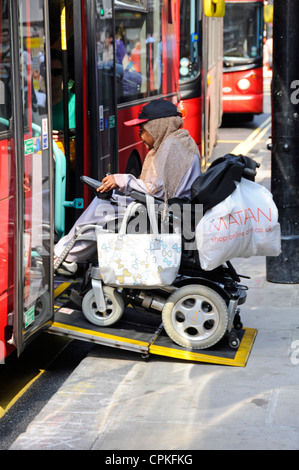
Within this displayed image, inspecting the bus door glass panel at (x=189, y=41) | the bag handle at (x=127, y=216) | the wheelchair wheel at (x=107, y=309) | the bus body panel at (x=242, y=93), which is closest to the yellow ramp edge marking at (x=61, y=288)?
the wheelchair wheel at (x=107, y=309)

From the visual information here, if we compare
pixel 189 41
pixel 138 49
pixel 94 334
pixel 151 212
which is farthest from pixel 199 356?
pixel 189 41

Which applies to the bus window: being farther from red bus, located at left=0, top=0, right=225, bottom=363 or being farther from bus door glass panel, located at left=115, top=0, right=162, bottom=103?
bus door glass panel, located at left=115, top=0, right=162, bottom=103

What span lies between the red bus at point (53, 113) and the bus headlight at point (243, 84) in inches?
345

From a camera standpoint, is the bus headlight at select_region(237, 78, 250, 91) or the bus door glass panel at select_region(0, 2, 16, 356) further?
the bus headlight at select_region(237, 78, 250, 91)

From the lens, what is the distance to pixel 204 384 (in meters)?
5.17

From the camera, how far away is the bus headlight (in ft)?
66.9

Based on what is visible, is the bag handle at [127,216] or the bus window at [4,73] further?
the bag handle at [127,216]

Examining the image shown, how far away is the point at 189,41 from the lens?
13406 mm

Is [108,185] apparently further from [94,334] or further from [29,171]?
[94,334]

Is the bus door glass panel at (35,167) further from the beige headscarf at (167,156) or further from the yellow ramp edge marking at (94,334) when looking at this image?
the beige headscarf at (167,156)

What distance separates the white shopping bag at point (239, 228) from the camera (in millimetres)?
5527

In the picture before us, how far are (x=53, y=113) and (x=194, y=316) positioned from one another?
8.92 feet

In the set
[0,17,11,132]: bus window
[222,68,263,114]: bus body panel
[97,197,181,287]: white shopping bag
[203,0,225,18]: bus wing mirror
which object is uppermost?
[203,0,225,18]: bus wing mirror

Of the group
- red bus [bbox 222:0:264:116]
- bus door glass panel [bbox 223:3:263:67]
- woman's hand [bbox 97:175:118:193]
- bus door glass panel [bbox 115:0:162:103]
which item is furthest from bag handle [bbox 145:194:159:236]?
bus door glass panel [bbox 223:3:263:67]
